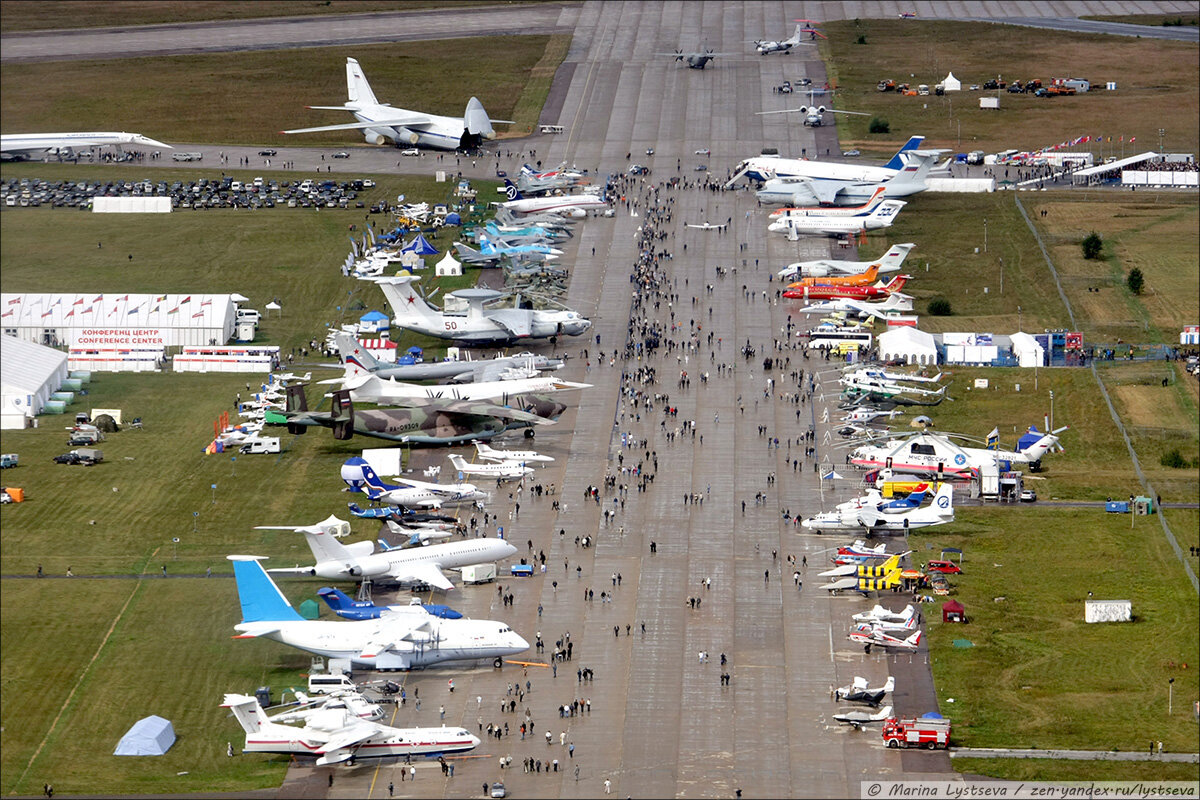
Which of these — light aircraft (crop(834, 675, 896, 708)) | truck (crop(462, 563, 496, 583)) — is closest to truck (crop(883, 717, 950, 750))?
light aircraft (crop(834, 675, 896, 708))

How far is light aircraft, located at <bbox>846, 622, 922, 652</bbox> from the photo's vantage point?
11844cm

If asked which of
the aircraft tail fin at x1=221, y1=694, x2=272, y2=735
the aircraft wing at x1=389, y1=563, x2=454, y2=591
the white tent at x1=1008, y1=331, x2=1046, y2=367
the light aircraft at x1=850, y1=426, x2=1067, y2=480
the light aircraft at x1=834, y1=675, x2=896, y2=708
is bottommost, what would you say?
the aircraft tail fin at x1=221, y1=694, x2=272, y2=735

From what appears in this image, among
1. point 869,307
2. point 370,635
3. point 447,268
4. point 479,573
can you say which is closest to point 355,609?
point 370,635

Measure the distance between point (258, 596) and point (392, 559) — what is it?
13.8 meters

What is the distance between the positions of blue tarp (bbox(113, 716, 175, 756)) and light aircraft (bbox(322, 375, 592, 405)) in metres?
54.0

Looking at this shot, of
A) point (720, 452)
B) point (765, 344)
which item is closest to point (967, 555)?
point (720, 452)

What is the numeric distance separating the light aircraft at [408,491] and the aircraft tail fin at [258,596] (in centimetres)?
2564

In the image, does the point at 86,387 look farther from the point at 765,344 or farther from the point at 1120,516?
the point at 1120,516

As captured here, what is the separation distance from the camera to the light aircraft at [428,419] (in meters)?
152

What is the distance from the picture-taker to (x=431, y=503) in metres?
140

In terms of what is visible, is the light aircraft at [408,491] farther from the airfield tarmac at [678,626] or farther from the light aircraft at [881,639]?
the light aircraft at [881,639]

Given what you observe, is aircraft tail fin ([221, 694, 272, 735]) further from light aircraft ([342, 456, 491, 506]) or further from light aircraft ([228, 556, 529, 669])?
light aircraft ([342, 456, 491, 506])

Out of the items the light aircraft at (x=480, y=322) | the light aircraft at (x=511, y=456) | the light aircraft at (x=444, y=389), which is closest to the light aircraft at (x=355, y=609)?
the light aircraft at (x=511, y=456)

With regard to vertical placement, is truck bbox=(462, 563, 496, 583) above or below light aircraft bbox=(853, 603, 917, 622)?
above
